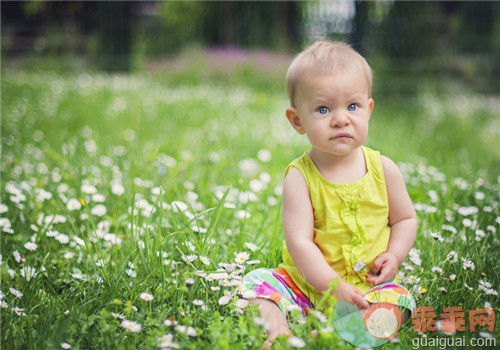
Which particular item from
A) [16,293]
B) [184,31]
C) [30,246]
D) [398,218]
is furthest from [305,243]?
[184,31]

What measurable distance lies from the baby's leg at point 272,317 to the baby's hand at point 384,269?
331mm

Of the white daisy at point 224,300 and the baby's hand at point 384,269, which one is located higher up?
the baby's hand at point 384,269

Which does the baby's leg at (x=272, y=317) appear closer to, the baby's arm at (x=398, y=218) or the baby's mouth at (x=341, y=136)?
the baby's arm at (x=398, y=218)

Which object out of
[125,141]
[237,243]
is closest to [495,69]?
[125,141]

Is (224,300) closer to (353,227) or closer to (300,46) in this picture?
(353,227)

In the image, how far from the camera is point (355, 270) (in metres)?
1.51

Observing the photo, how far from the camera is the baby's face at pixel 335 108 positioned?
1.50m

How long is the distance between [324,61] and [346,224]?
21.9 inches

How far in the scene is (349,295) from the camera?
1.49 meters

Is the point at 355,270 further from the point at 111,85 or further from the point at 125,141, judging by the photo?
the point at 111,85

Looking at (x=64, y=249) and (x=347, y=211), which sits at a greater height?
(x=347, y=211)

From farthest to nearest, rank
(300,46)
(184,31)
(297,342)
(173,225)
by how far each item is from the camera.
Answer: (184,31) → (300,46) → (173,225) → (297,342)

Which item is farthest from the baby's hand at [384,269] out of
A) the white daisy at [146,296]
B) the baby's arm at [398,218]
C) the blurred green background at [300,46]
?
the blurred green background at [300,46]

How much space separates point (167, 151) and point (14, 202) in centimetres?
161
